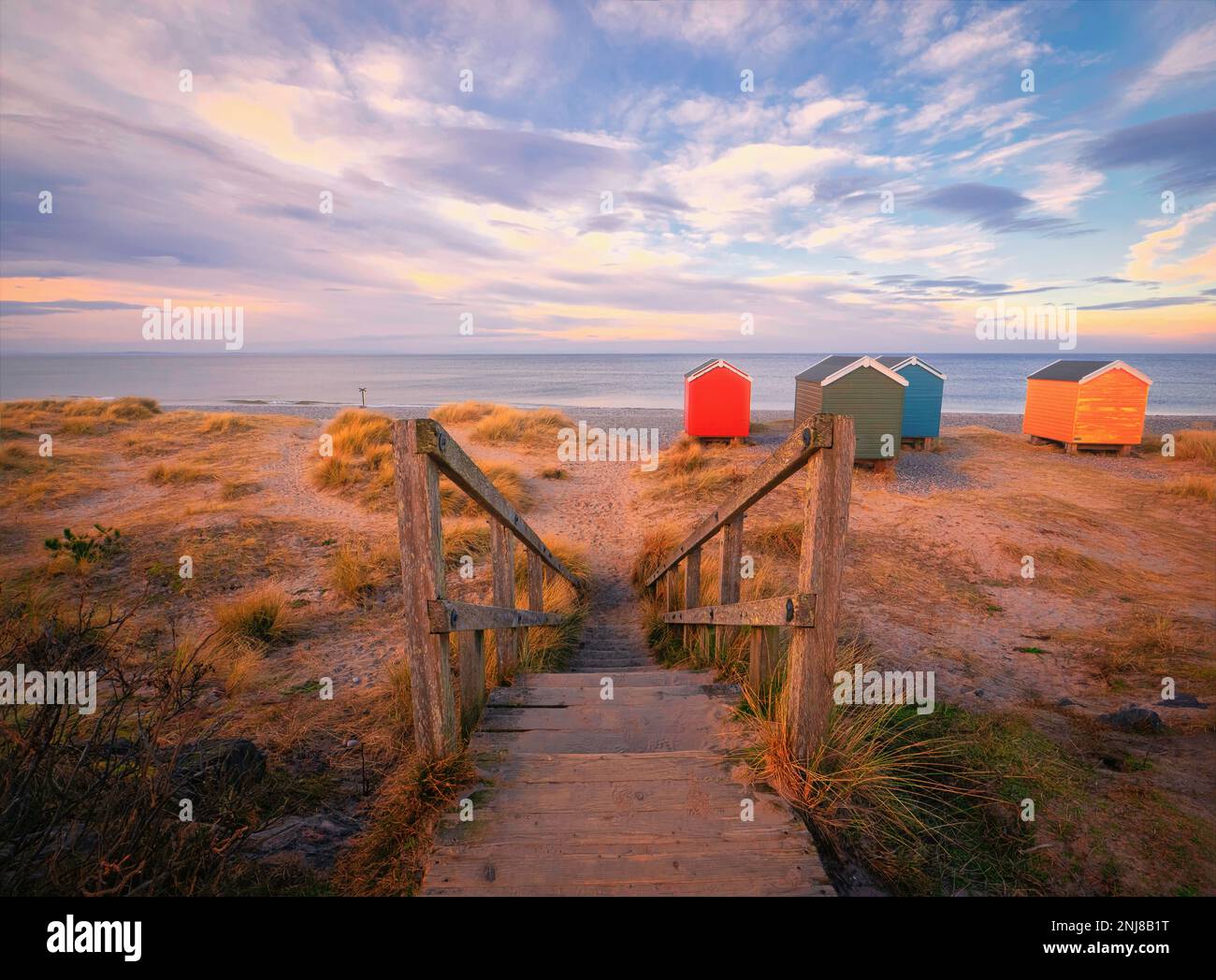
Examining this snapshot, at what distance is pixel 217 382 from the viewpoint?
60.3m

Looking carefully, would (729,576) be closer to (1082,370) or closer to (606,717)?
(606,717)

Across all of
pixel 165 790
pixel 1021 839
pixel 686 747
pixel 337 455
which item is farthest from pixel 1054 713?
pixel 337 455

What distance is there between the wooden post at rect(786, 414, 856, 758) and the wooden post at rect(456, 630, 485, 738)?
1.64m

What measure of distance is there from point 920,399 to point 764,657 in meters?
16.9

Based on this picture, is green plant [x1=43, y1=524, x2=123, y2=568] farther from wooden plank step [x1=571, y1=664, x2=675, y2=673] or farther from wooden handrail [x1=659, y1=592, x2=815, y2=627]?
wooden handrail [x1=659, y1=592, x2=815, y2=627]

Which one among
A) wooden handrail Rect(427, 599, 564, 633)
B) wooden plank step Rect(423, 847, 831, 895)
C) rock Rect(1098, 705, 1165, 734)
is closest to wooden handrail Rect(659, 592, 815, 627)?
wooden plank step Rect(423, 847, 831, 895)

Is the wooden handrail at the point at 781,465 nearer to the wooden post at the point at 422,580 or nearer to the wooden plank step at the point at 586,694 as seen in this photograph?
the wooden plank step at the point at 586,694

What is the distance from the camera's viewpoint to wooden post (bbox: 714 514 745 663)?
438cm

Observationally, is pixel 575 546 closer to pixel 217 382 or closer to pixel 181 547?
pixel 181 547

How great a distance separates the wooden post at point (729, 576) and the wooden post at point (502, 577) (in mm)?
1559

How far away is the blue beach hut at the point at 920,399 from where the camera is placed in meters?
17.1

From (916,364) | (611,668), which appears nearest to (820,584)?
(611,668)

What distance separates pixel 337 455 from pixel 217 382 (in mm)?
57342

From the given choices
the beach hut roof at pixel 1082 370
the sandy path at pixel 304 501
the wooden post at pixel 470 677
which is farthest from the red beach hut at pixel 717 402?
the wooden post at pixel 470 677
